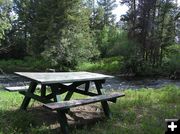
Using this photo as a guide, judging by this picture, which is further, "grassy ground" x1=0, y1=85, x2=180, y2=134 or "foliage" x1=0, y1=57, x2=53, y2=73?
"foliage" x1=0, y1=57, x2=53, y2=73

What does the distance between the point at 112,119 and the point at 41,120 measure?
4.73 ft

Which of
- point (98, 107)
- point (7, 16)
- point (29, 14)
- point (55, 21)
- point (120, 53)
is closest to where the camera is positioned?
point (98, 107)

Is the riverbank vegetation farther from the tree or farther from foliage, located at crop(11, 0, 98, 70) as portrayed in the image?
the tree

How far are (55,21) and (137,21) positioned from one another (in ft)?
26.2

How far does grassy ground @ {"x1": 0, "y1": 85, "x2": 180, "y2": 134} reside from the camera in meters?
5.62

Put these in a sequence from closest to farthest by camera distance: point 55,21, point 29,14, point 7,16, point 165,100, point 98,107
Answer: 1. point 98,107
2. point 165,100
3. point 7,16
4. point 55,21
5. point 29,14

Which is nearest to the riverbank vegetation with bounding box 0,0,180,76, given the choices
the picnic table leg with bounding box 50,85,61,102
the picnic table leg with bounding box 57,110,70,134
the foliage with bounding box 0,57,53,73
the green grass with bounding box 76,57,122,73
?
the green grass with bounding box 76,57,122,73

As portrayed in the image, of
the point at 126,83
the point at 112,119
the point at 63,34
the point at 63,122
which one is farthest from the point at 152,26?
the point at 63,122

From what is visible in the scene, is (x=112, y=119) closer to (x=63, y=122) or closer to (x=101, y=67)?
(x=63, y=122)

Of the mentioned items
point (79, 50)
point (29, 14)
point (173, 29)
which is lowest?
point (79, 50)

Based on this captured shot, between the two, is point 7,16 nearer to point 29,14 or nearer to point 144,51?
point 144,51

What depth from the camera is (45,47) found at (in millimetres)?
30844

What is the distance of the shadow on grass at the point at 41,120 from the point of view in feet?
18.3

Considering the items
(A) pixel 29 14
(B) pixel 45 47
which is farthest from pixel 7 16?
(A) pixel 29 14
